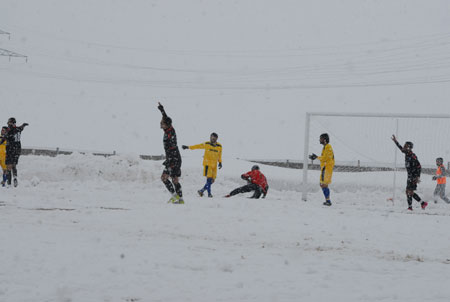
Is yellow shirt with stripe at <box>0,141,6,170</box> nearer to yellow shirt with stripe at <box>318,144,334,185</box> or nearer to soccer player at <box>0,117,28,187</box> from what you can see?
soccer player at <box>0,117,28,187</box>

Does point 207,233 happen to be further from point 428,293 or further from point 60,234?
point 428,293

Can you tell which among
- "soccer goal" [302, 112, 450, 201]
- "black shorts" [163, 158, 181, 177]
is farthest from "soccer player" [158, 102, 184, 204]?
"soccer goal" [302, 112, 450, 201]

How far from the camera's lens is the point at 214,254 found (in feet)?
15.4

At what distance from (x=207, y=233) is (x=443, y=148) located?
35.1ft

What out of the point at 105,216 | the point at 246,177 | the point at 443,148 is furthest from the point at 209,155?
the point at 443,148

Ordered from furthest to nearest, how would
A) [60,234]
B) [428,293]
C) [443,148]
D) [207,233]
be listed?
[443,148], [207,233], [60,234], [428,293]

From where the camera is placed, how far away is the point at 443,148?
14414 millimetres

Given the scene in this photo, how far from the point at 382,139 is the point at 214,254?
11.6 meters

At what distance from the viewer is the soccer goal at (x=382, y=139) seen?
14477mm

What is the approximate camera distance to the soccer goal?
1448 centimetres

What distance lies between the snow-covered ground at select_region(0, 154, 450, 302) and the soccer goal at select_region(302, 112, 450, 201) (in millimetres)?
6092

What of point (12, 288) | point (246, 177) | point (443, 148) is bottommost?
point (12, 288)

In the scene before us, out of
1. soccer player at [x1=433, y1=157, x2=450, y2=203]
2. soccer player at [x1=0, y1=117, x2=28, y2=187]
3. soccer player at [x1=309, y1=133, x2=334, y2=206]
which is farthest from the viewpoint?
soccer player at [x1=433, y1=157, x2=450, y2=203]

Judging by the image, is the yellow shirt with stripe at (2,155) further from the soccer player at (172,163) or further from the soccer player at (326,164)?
the soccer player at (326,164)
